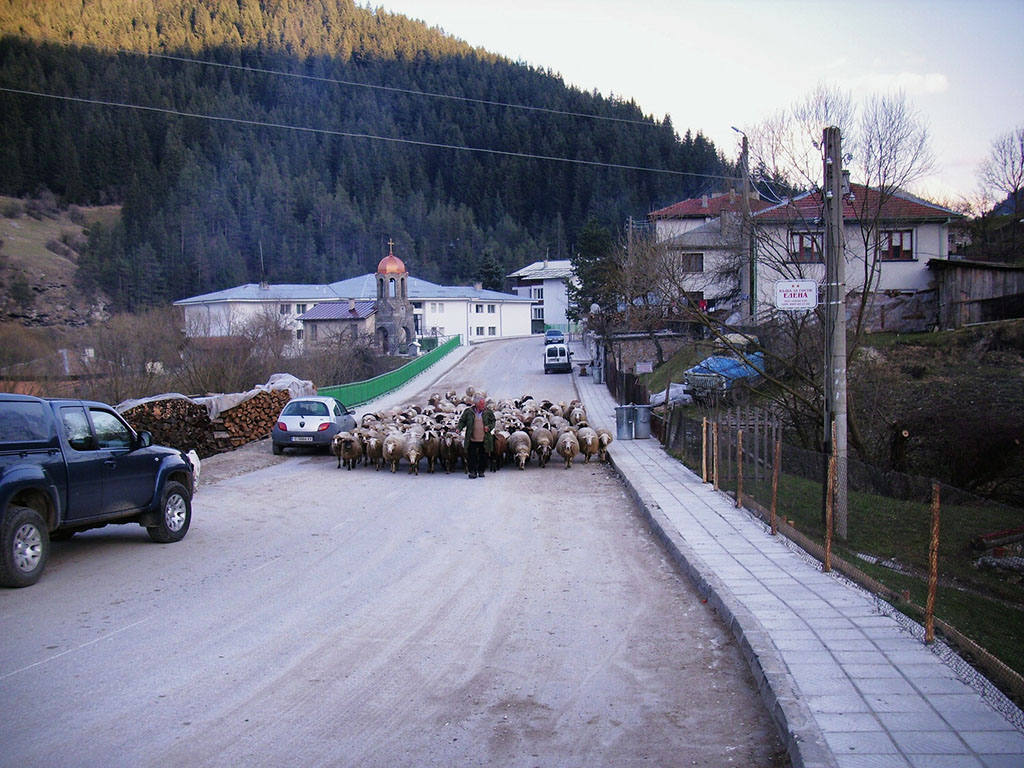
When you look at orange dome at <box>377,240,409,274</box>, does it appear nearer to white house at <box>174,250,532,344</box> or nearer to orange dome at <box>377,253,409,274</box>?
orange dome at <box>377,253,409,274</box>

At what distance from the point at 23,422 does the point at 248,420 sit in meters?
16.7

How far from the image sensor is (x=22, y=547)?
8.55 metres

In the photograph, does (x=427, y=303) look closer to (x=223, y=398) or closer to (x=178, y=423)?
(x=223, y=398)

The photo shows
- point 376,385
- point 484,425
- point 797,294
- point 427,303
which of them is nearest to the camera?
point 797,294

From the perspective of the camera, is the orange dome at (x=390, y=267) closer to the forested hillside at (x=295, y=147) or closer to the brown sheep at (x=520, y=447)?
the forested hillside at (x=295, y=147)

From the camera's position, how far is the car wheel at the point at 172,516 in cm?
1109

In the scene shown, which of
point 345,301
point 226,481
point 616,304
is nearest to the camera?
point 226,481

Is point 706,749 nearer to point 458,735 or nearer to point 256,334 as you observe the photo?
point 458,735

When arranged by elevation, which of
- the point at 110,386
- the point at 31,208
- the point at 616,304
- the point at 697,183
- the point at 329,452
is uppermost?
the point at 697,183

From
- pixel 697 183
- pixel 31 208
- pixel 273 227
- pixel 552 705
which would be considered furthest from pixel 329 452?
pixel 697 183

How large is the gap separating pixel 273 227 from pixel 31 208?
116 ft

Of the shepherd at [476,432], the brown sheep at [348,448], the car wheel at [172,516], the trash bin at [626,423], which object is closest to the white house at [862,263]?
the trash bin at [626,423]

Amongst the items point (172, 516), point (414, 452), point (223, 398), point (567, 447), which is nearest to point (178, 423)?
point (223, 398)

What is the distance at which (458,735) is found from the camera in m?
5.22
